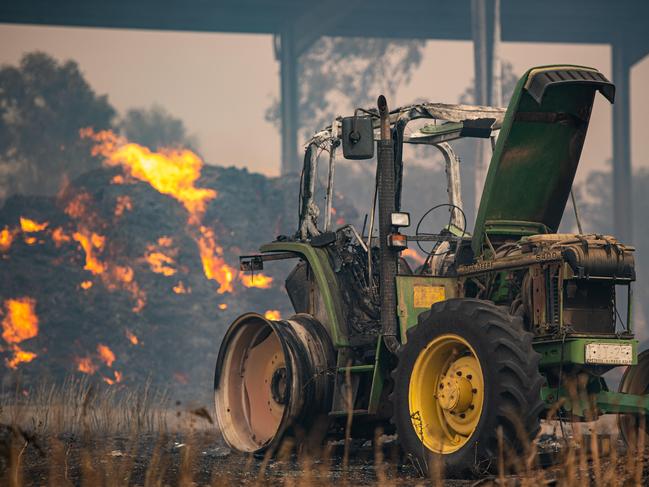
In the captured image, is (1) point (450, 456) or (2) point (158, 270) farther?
(2) point (158, 270)

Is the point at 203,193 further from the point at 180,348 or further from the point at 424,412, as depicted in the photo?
the point at 424,412

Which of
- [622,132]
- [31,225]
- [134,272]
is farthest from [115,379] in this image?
[622,132]

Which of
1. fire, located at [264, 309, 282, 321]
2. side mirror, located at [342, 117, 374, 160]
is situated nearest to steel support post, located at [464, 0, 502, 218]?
fire, located at [264, 309, 282, 321]

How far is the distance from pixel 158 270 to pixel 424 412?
760 inches

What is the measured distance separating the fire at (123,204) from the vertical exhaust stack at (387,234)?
18886 millimetres

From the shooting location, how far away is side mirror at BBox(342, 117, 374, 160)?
1028 centimetres

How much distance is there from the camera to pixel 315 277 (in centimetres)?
1169

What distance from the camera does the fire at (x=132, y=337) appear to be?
88.4ft

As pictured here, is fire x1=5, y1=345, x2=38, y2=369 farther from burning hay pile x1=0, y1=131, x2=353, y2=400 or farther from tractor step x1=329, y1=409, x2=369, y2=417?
tractor step x1=329, y1=409, x2=369, y2=417

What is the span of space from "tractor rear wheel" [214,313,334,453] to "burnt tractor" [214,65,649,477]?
0.02 m

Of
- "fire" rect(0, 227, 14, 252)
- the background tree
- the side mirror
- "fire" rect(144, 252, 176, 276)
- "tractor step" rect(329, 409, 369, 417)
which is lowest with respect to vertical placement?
"tractor step" rect(329, 409, 369, 417)

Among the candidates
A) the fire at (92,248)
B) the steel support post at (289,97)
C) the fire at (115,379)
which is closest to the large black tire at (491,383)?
the fire at (115,379)

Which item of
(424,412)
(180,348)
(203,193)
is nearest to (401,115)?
(424,412)

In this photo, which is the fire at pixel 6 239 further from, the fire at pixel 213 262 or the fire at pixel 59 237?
the fire at pixel 213 262
